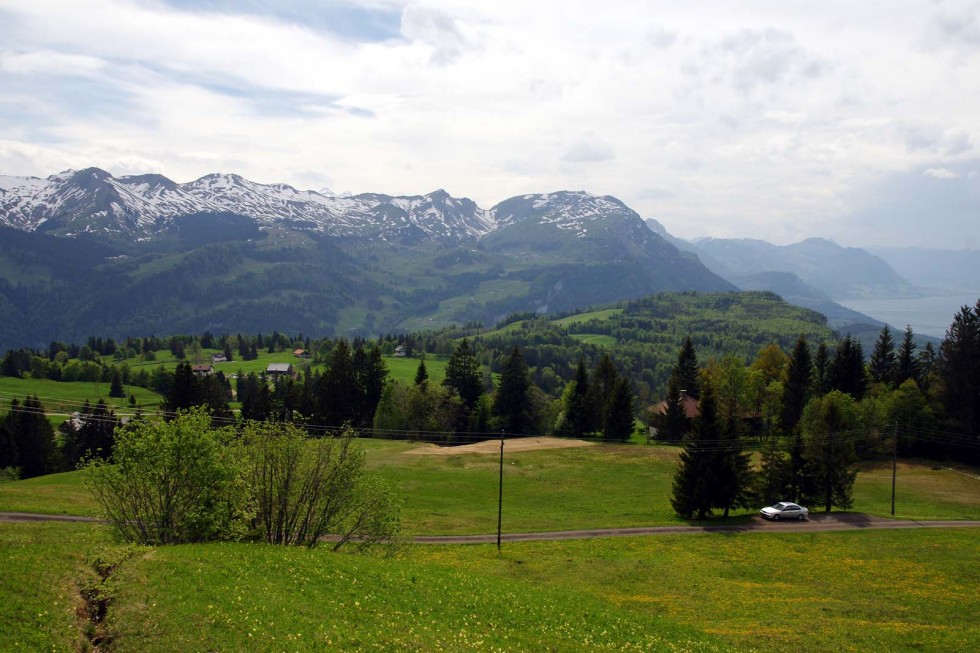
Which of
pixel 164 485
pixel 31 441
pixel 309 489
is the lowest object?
pixel 31 441

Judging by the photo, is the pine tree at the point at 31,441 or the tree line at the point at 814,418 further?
the pine tree at the point at 31,441

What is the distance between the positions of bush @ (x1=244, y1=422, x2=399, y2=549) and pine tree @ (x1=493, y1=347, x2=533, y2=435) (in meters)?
70.4

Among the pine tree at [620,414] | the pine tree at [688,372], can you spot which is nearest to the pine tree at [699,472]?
the pine tree at [620,414]

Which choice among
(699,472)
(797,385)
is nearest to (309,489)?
(699,472)

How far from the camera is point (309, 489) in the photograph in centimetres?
3588

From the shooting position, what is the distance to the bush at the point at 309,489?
35.3 meters

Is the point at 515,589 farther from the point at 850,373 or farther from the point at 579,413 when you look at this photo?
the point at 850,373

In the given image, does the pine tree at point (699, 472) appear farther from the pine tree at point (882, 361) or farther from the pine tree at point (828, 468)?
the pine tree at point (882, 361)

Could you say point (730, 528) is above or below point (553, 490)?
above

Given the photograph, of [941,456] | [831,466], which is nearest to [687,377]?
[941,456]

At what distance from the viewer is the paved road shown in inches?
1935

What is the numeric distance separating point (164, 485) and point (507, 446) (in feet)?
205

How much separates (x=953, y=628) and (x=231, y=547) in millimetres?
35247

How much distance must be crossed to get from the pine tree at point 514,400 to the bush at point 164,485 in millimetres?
77106
